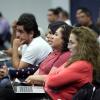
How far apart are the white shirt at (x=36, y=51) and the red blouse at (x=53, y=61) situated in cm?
30

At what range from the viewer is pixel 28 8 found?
12977 mm

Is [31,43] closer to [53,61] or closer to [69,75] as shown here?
[53,61]

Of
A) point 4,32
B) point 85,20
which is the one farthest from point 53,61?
point 4,32

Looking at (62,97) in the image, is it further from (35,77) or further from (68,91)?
(35,77)

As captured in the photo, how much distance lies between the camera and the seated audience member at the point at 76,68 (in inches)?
162

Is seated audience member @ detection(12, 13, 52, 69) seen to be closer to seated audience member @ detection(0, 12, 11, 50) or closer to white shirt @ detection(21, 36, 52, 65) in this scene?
white shirt @ detection(21, 36, 52, 65)

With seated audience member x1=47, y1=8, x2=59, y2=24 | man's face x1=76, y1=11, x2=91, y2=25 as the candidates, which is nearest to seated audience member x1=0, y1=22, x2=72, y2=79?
man's face x1=76, y1=11, x2=91, y2=25

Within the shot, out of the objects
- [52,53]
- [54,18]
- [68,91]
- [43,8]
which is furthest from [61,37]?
[43,8]

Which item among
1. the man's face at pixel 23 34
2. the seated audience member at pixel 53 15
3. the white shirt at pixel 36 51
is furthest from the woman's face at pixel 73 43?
the seated audience member at pixel 53 15

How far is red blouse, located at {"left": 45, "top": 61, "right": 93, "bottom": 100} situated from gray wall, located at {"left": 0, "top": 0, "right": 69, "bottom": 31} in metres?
8.59

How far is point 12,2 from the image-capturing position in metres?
13.0

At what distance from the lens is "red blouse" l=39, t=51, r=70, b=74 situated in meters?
4.61

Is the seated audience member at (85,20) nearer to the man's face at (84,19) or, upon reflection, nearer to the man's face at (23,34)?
the man's face at (84,19)

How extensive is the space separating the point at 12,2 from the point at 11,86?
326 inches
